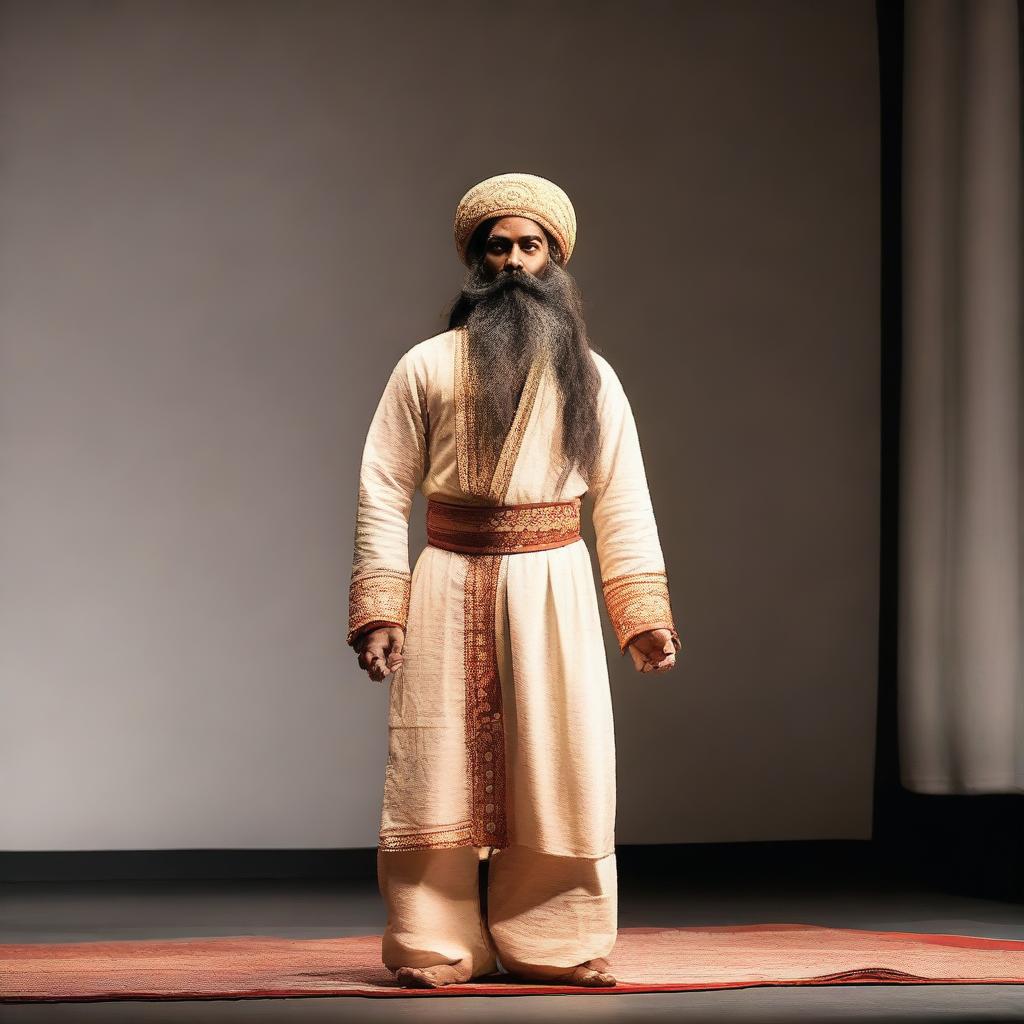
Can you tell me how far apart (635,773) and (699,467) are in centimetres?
103

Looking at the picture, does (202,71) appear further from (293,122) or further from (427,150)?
(427,150)

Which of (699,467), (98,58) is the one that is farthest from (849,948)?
(98,58)

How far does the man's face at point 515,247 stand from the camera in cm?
321

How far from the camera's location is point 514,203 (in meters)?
3.19

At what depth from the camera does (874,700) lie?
5.04m

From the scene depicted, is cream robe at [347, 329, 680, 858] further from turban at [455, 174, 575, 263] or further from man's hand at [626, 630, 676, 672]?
turban at [455, 174, 575, 263]

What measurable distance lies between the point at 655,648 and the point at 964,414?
1789 millimetres

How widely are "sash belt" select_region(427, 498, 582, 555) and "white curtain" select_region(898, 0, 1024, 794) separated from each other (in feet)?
5.80

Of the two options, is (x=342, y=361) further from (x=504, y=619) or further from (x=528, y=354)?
(x=504, y=619)

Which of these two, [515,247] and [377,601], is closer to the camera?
[377,601]

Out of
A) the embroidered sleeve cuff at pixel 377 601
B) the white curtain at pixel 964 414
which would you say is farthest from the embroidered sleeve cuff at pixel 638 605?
the white curtain at pixel 964 414

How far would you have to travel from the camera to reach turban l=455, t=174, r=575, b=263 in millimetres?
3191

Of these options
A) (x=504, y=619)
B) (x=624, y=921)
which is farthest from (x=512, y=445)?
(x=624, y=921)

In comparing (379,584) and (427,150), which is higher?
(427,150)
